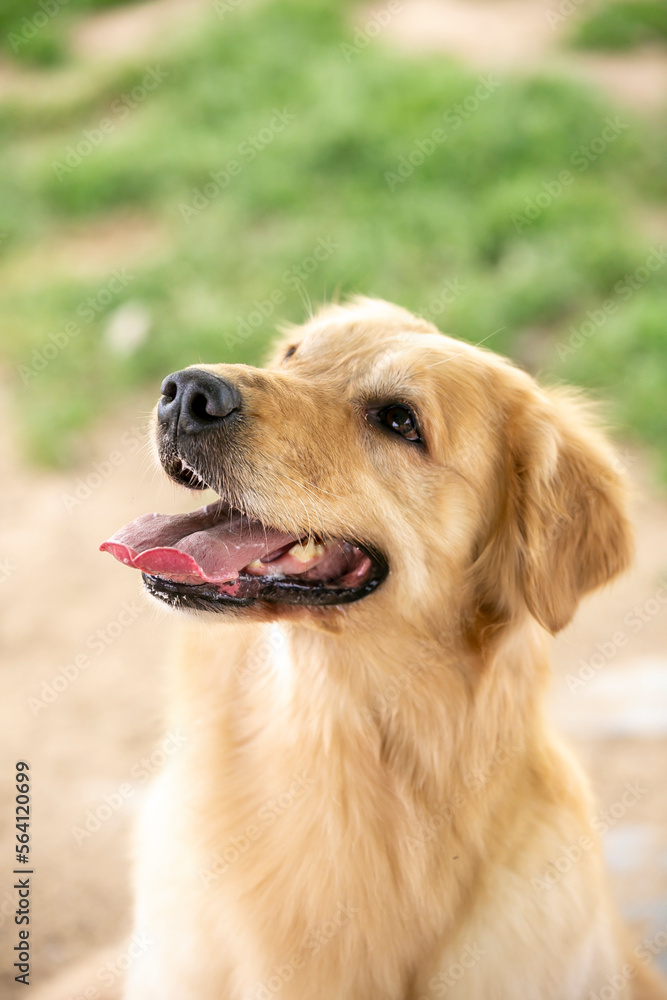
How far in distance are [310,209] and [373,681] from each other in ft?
17.7

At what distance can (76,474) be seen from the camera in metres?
5.30

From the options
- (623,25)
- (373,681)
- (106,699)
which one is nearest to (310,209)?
(106,699)

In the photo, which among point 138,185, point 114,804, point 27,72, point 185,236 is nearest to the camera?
point 114,804

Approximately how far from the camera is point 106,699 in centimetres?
423

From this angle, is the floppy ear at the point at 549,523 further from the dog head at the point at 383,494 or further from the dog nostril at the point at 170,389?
the dog nostril at the point at 170,389

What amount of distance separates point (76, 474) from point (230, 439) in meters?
3.24

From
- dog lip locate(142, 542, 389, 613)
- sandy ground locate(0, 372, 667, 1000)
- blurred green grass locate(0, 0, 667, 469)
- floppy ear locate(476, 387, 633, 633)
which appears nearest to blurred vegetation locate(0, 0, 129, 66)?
blurred green grass locate(0, 0, 667, 469)

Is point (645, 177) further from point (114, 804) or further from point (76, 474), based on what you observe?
point (114, 804)

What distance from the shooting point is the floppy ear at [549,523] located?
247cm

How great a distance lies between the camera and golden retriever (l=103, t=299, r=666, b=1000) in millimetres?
2359

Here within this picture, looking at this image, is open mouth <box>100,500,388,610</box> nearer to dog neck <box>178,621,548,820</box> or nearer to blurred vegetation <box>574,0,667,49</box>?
dog neck <box>178,621,548,820</box>

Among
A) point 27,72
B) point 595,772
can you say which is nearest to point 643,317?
point 595,772

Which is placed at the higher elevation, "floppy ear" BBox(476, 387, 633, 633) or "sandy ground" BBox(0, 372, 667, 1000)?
"floppy ear" BBox(476, 387, 633, 633)

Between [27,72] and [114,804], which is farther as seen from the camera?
[27,72]
